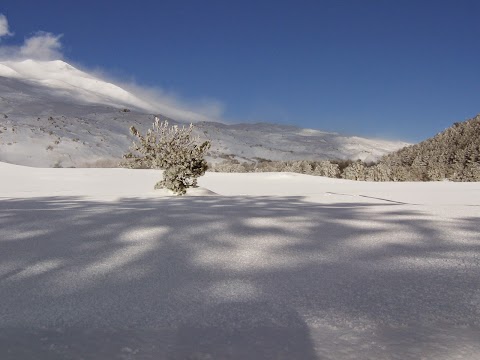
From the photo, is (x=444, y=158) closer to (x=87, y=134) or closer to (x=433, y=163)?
(x=433, y=163)

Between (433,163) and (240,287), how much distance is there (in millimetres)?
13254

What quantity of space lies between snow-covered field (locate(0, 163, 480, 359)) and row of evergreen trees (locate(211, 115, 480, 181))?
1086 cm

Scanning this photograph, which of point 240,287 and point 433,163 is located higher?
point 433,163

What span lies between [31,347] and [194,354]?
418mm

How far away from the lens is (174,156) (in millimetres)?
9078

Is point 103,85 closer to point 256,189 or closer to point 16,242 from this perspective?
point 256,189

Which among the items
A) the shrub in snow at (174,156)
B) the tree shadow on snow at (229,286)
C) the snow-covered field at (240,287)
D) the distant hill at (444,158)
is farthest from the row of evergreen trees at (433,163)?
the tree shadow on snow at (229,286)

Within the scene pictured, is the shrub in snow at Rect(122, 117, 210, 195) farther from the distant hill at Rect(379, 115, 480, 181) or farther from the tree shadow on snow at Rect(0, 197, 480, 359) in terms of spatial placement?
the distant hill at Rect(379, 115, 480, 181)

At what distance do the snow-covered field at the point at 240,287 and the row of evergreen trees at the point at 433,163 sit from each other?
10.9 meters

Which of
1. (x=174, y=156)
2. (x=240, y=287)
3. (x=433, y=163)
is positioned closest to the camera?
(x=240, y=287)

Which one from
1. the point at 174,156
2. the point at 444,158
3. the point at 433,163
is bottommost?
the point at 174,156

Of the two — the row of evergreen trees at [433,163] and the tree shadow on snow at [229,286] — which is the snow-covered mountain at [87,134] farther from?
the tree shadow on snow at [229,286]

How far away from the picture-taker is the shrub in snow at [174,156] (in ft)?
29.7

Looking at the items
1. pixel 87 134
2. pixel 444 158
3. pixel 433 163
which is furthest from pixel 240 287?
pixel 87 134
